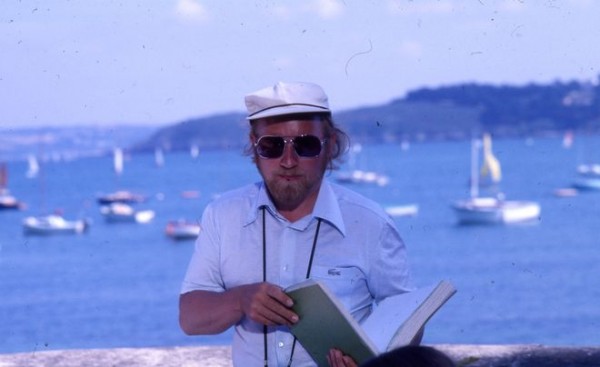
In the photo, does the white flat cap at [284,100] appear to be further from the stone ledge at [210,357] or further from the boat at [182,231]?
the boat at [182,231]

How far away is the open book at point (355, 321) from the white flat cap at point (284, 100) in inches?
24.0

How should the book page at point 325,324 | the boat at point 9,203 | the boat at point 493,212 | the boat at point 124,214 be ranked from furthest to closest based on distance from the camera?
the boat at point 9,203 < the boat at point 124,214 < the boat at point 493,212 < the book page at point 325,324

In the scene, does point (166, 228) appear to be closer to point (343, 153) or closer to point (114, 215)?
point (114, 215)

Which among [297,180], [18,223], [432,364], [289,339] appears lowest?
[18,223]

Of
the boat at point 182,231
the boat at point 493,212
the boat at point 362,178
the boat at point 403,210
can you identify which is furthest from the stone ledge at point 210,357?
the boat at point 362,178

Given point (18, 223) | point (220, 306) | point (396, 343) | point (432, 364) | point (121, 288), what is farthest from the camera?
point (18, 223)

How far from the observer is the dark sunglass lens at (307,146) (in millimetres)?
3637

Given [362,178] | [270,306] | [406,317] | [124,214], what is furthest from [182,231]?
[406,317]

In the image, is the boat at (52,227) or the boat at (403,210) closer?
the boat at (403,210)

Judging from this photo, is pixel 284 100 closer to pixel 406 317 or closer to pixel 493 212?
pixel 406 317

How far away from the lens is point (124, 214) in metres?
77.4

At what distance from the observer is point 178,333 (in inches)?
1674

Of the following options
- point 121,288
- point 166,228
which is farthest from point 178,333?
point 166,228

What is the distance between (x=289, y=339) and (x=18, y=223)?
261ft
